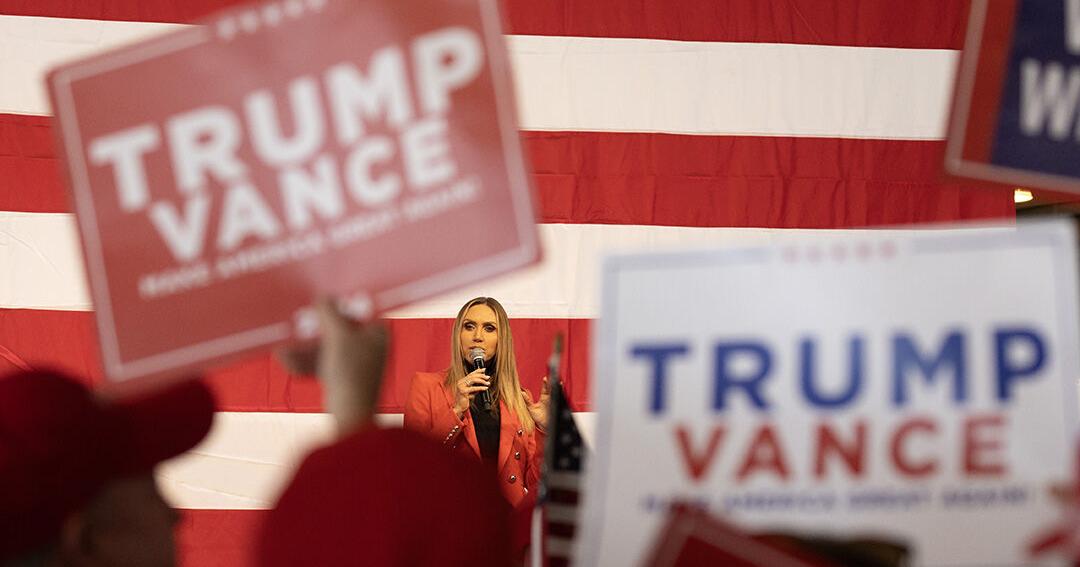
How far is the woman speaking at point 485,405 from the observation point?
98.0 inches

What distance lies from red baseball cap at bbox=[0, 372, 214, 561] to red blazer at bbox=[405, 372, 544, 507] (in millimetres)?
1720

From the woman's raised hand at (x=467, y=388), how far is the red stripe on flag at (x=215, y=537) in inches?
30.1

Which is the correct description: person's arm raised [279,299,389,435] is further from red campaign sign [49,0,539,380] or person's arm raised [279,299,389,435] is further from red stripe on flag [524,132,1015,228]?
red stripe on flag [524,132,1015,228]

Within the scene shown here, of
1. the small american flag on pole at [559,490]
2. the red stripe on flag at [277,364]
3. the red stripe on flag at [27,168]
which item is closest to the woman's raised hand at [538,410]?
→ the red stripe on flag at [277,364]

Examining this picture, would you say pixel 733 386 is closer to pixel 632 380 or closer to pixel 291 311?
pixel 632 380

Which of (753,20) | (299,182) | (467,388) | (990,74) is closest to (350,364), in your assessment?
(299,182)

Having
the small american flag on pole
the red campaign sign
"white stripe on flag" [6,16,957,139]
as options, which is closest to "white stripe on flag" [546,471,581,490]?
the small american flag on pole

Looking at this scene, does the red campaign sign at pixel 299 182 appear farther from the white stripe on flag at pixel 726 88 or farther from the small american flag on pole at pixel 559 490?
the white stripe on flag at pixel 726 88

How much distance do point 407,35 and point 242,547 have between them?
2.51m

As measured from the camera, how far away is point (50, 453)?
0.67 meters

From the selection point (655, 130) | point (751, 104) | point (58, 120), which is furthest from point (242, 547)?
point (58, 120)

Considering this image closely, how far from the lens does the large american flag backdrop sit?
9.91ft

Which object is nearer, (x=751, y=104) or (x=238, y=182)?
(x=238, y=182)

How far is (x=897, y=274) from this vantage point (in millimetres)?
677
